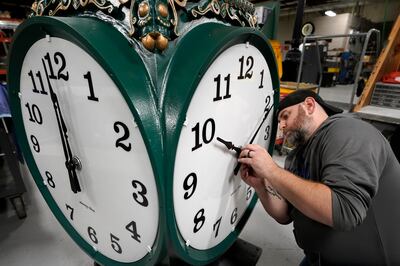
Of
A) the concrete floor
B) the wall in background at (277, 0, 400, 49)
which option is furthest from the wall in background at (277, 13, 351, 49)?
the concrete floor

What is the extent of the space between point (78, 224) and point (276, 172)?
2.27 feet

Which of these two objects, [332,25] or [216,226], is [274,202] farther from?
[332,25]

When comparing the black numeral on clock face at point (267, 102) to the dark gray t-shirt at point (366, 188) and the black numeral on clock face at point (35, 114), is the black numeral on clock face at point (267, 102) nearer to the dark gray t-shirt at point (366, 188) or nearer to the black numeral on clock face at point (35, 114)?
the dark gray t-shirt at point (366, 188)

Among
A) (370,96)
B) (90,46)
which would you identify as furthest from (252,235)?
(370,96)

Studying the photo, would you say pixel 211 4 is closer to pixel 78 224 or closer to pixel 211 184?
pixel 211 184

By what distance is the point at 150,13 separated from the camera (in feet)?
1.53

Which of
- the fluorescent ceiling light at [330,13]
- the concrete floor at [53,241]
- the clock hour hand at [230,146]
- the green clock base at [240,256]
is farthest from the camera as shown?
the fluorescent ceiling light at [330,13]

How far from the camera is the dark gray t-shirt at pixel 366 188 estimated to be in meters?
0.71

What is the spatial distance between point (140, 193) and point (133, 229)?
0.45ft

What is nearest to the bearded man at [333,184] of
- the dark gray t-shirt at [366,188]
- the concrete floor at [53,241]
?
the dark gray t-shirt at [366,188]

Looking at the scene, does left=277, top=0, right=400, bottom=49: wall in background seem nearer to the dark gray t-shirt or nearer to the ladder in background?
the ladder in background

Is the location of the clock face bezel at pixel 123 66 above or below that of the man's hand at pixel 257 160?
above

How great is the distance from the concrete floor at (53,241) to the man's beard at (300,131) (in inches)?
35.6

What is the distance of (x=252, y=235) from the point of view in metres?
1.67
